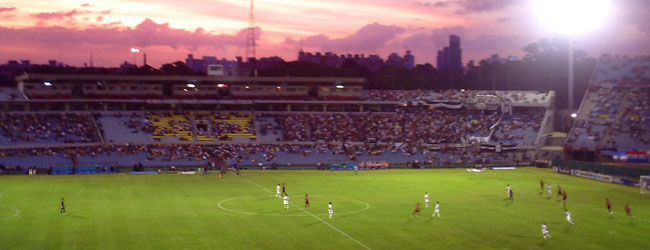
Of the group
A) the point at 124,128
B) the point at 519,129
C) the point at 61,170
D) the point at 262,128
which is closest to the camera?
the point at 61,170

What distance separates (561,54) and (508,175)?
232ft

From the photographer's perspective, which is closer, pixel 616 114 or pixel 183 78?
pixel 616 114

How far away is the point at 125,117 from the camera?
9694 centimetres

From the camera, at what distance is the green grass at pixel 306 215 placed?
36.2 metres

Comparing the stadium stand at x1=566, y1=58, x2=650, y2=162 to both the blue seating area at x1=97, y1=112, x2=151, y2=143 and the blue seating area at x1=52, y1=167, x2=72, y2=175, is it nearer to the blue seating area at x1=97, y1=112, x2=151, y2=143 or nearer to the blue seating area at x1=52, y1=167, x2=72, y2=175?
the blue seating area at x1=97, y1=112, x2=151, y2=143

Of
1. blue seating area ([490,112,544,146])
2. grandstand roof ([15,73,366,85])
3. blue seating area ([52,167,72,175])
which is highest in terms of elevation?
grandstand roof ([15,73,366,85])

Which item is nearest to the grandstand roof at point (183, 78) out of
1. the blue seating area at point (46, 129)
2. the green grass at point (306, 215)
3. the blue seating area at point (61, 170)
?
the blue seating area at point (46, 129)

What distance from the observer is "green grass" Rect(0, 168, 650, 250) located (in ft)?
119

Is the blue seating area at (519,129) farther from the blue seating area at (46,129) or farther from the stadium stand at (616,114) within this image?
the blue seating area at (46,129)

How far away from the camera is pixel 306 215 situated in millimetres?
45844

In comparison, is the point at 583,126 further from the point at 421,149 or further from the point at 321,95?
the point at 321,95

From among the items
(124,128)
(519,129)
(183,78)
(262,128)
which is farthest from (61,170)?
(519,129)

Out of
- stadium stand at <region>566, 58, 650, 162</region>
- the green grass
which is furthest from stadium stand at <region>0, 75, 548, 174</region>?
the green grass

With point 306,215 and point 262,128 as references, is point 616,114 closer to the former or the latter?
point 262,128
